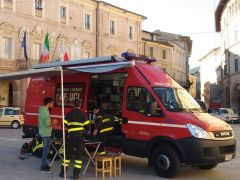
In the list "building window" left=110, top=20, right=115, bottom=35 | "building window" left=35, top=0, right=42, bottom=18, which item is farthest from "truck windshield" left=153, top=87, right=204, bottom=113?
"building window" left=110, top=20, right=115, bottom=35

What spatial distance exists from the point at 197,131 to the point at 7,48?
25.7 m

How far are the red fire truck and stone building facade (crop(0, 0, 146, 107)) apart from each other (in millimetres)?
21356

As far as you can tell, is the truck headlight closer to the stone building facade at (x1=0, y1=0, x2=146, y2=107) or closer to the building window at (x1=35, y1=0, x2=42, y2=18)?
the stone building facade at (x1=0, y1=0, x2=146, y2=107)

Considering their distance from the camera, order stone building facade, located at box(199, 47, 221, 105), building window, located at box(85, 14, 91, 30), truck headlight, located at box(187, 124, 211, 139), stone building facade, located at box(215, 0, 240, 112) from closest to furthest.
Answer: truck headlight, located at box(187, 124, 211, 139), building window, located at box(85, 14, 91, 30), stone building facade, located at box(215, 0, 240, 112), stone building facade, located at box(199, 47, 221, 105)

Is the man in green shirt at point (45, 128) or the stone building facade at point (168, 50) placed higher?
the stone building facade at point (168, 50)

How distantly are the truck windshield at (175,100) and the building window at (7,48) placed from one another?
2400 centimetres

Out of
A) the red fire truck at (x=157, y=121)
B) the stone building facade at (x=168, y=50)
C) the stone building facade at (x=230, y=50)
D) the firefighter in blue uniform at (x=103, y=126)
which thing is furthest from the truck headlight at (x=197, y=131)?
the stone building facade at (x=168, y=50)

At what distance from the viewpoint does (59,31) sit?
1312 inches

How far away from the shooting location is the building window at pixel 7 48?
29.0 meters

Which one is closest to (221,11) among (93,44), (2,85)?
(93,44)

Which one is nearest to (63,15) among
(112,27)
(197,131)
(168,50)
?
(112,27)

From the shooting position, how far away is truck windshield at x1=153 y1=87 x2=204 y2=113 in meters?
7.84

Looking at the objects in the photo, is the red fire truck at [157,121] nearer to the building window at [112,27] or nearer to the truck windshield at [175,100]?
the truck windshield at [175,100]

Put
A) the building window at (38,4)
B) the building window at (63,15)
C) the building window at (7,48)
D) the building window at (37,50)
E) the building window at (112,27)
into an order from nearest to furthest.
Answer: the building window at (7,48) → the building window at (38,4) → the building window at (37,50) → the building window at (63,15) → the building window at (112,27)
